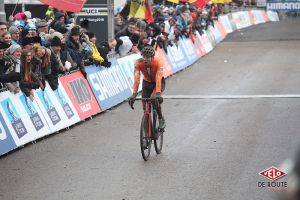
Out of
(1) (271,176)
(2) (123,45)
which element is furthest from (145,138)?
(2) (123,45)

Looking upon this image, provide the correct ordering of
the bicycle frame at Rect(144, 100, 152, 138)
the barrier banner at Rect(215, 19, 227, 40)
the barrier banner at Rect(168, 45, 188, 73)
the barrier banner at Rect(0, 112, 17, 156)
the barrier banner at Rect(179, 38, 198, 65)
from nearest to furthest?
the bicycle frame at Rect(144, 100, 152, 138)
the barrier banner at Rect(0, 112, 17, 156)
the barrier banner at Rect(168, 45, 188, 73)
the barrier banner at Rect(179, 38, 198, 65)
the barrier banner at Rect(215, 19, 227, 40)

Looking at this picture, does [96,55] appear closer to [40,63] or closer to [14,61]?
[40,63]

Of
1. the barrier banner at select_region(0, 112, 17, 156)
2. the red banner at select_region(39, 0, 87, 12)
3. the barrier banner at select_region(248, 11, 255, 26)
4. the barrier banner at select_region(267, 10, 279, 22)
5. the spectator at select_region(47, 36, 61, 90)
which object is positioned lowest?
the barrier banner at select_region(267, 10, 279, 22)

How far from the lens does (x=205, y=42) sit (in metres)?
30.6

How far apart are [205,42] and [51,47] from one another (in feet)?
61.6

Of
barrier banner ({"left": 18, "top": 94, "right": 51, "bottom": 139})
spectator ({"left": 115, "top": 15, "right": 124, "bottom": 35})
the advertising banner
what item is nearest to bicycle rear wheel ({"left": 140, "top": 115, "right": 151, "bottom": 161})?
barrier banner ({"left": 18, "top": 94, "right": 51, "bottom": 139})

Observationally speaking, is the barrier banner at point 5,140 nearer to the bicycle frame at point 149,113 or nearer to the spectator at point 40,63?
the spectator at point 40,63

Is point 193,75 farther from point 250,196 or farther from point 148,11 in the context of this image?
point 250,196

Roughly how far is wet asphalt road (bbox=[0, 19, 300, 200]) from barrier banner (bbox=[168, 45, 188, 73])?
4428 millimetres

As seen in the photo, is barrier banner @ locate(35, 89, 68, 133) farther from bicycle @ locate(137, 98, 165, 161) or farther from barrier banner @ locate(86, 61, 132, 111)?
bicycle @ locate(137, 98, 165, 161)

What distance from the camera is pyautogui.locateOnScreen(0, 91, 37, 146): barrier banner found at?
10.4m

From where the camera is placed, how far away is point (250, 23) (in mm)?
48000

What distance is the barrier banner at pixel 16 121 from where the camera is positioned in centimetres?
1040

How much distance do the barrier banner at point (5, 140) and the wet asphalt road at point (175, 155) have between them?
140mm
